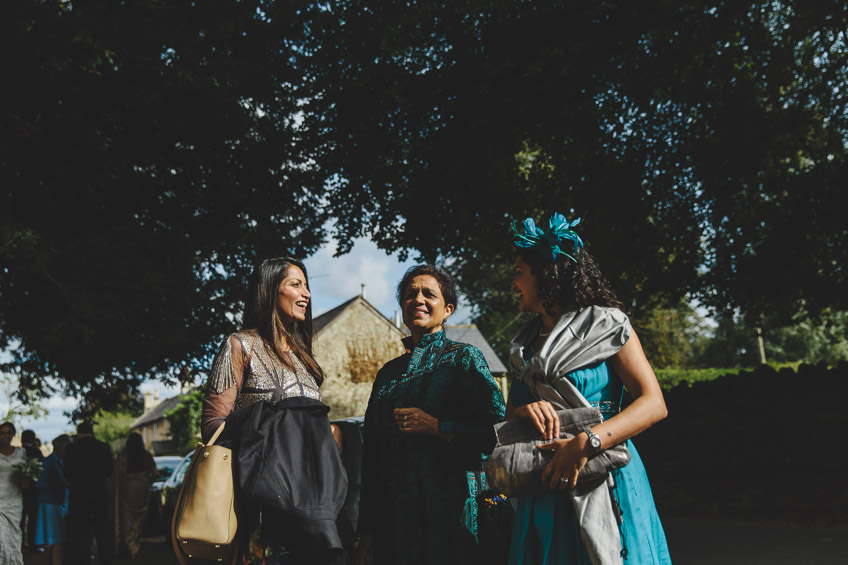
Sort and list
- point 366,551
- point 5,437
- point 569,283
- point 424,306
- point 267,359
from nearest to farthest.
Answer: point 569,283 < point 267,359 < point 366,551 < point 424,306 < point 5,437

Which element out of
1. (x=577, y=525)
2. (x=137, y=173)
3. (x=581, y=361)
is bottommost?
(x=577, y=525)

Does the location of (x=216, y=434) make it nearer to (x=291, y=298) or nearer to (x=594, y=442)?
(x=291, y=298)

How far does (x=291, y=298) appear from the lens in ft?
10.1

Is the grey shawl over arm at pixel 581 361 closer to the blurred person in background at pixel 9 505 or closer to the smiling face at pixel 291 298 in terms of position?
the smiling face at pixel 291 298

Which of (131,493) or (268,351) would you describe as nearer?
(268,351)

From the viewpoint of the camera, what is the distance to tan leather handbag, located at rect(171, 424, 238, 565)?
2.43 meters

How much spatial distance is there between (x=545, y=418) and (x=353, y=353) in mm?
34680

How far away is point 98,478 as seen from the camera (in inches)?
343

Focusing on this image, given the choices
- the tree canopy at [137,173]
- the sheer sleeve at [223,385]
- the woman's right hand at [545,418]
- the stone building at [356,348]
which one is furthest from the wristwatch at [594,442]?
the stone building at [356,348]

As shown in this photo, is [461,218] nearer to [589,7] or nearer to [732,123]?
[589,7]

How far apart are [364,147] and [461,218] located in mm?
1852

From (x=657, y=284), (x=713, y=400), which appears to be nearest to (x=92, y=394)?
(x=657, y=284)

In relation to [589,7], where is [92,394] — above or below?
below

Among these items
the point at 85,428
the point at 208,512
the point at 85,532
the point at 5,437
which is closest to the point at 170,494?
the point at 85,532
